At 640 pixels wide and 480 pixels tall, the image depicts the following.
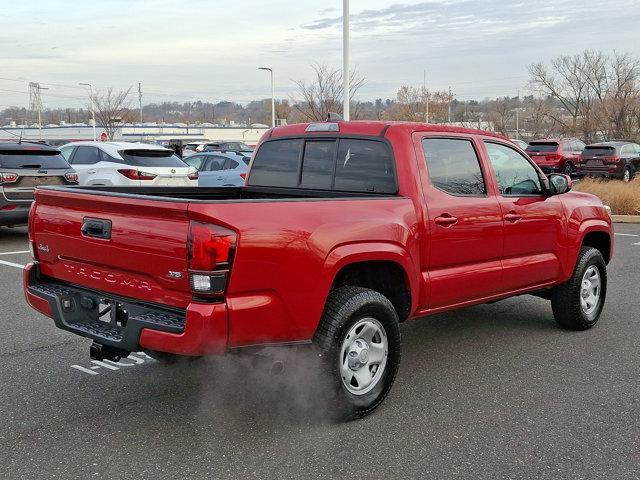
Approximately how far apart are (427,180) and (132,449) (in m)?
2.57

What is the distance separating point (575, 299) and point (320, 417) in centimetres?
306

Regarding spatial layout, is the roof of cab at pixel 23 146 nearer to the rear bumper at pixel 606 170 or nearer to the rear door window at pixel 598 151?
the rear bumper at pixel 606 170

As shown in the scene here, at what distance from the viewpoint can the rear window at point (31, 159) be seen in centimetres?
1097

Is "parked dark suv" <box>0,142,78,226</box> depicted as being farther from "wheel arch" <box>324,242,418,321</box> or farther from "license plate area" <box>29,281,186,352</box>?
"wheel arch" <box>324,242,418,321</box>

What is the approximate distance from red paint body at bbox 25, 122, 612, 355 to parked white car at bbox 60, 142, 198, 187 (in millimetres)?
8515

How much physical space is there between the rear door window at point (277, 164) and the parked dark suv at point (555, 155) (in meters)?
22.2

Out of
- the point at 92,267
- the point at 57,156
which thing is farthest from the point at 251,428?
the point at 57,156

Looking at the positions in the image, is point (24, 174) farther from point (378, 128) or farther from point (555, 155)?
point (555, 155)

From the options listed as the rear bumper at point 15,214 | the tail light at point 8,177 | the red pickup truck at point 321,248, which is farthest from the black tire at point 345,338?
the tail light at point 8,177

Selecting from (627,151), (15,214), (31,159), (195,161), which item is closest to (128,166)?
(31,159)

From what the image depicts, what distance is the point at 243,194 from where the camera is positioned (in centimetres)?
568

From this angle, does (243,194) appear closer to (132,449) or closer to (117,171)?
(132,449)

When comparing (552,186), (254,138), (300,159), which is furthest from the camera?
(254,138)

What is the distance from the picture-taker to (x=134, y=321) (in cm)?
352
